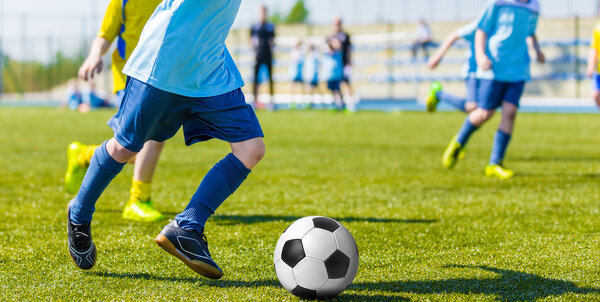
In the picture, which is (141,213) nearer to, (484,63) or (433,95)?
(484,63)

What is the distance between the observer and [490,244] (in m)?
3.39

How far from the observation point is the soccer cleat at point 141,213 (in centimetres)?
409

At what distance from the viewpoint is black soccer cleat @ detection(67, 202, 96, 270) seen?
9.15 feet

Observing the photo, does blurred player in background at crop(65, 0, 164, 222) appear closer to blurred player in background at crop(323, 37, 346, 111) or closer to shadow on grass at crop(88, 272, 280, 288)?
shadow on grass at crop(88, 272, 280, 288)

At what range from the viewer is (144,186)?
4160mm

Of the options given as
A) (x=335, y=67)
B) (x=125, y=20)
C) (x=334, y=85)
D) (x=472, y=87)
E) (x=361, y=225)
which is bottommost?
(x=334, y=85)

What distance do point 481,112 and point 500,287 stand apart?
151 inches

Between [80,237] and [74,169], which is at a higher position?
[80,237]

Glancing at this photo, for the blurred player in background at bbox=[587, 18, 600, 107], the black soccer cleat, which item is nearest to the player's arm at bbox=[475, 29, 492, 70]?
the blurred player in background at bbox=[587, 18, 600, 107]

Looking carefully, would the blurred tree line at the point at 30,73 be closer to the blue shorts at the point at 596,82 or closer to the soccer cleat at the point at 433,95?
the soccer cleat at the point at 433,95

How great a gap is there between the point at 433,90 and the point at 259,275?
5.38 metres

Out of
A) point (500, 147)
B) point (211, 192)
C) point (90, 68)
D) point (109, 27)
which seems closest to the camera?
point (211, 192)

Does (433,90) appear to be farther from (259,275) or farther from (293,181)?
(259,275)

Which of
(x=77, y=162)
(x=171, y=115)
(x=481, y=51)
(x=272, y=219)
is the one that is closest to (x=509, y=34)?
(x=481, y=51)
